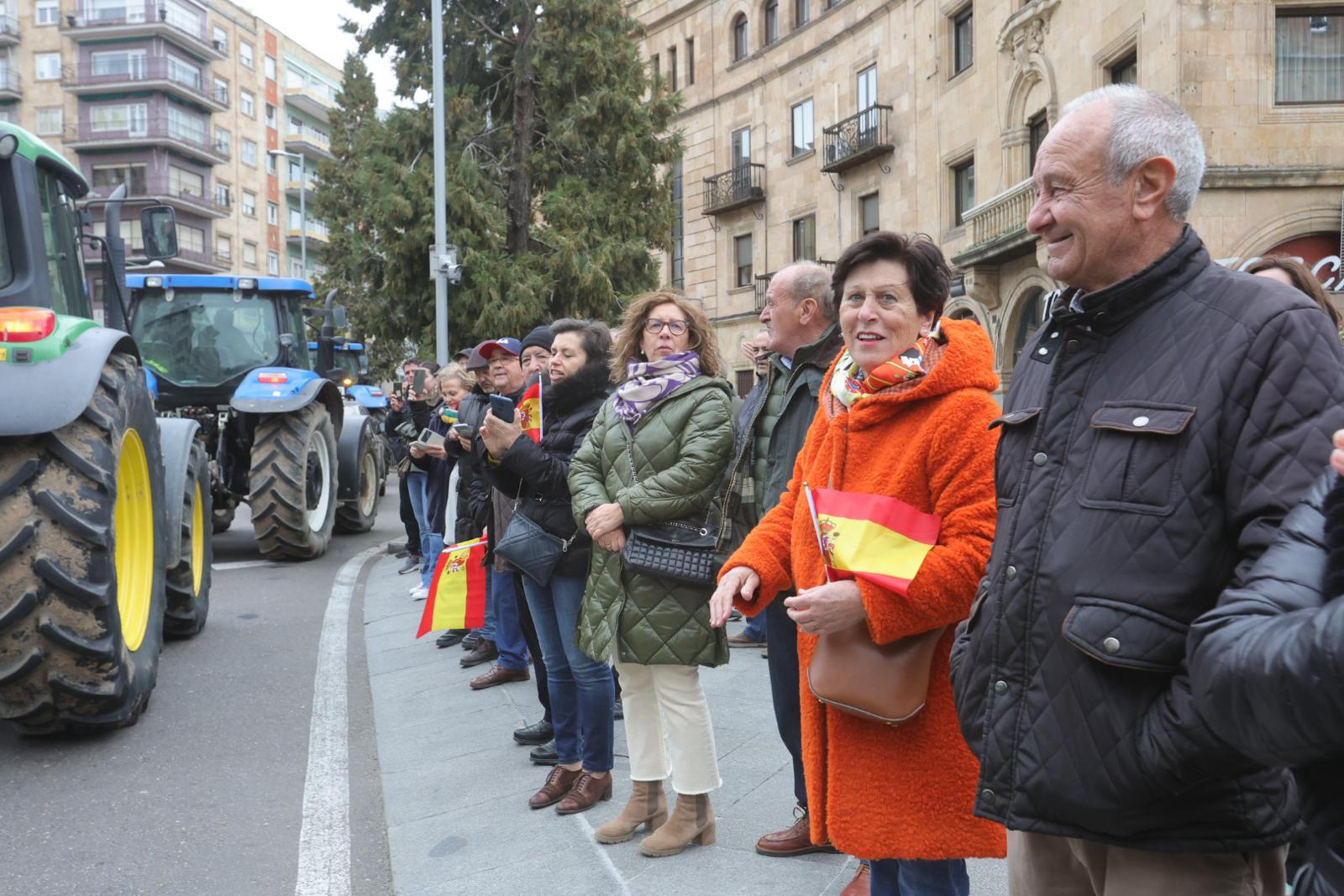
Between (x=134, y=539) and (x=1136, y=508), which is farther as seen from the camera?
(x=134, y=539)

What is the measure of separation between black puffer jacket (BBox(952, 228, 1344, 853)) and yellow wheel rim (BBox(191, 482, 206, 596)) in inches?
260

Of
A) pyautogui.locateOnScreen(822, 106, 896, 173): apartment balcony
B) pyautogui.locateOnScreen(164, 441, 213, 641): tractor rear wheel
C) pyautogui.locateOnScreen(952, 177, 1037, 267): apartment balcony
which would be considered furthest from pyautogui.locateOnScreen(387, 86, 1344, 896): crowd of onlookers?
pyautogui.locateOnScreen(822, 106, 896, 173): apartment balcony

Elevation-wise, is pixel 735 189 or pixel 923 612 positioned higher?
pixel 735 189

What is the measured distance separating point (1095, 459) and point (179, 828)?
3770mm

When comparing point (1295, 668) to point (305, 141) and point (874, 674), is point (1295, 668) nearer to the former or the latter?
point (874, 674)

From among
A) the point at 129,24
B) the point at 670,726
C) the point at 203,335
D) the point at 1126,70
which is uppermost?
the point at 129,24

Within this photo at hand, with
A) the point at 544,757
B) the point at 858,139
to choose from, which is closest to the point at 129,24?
the point at 858,139

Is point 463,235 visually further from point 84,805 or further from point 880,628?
point 880,628

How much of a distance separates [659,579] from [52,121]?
65.1 metres

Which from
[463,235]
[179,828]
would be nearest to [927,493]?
[179,828]

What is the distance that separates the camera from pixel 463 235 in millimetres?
18297

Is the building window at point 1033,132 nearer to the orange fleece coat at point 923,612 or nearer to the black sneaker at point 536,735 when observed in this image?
the black sneaker at point 536,735

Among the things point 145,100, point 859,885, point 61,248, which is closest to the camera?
point 859,885

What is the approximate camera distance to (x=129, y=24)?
186ft
